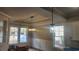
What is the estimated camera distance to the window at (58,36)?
66.1 inches

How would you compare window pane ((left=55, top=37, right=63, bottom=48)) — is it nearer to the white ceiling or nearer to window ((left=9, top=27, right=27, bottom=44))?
the white ceiling

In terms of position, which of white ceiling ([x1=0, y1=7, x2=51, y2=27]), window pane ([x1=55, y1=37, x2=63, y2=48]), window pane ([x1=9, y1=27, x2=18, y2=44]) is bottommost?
window pane ([x1=55, y1=37, x2=63, y2=48])

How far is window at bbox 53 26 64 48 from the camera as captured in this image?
Result: 168 centimetres

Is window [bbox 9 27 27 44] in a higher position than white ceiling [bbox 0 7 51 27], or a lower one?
lower

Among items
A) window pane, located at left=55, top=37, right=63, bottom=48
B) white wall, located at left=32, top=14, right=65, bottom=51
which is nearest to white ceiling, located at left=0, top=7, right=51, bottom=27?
white wall, located at left=32, top=14, right=65, bottom=51

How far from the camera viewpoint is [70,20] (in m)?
1.71

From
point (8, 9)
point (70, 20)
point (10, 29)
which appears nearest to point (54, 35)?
point (70, 20)

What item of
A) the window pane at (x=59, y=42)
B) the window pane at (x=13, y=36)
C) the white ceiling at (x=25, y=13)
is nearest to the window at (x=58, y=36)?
the window pane at (x=59, y=42)

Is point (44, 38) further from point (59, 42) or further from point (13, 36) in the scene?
point (13, 36)

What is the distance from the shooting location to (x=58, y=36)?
1705mm

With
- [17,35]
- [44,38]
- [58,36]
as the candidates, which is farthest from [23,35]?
[58,36]

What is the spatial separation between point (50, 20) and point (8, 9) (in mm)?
605
